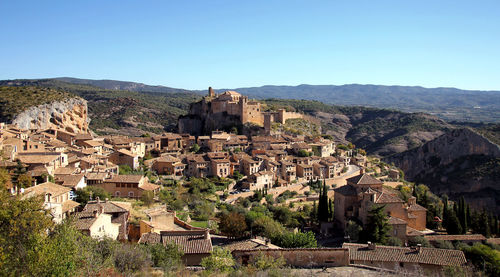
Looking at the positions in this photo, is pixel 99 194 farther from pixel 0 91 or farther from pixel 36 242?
pixel 0 91

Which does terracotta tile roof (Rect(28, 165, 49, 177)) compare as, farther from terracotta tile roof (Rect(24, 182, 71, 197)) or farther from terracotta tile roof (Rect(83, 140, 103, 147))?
terracotta tile roof (Rect(83, 140, 103, 147))

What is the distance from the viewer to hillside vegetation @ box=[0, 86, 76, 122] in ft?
154

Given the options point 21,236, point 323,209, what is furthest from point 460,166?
point 21,236

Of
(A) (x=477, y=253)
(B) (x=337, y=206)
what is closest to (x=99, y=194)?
(B) (x=337, y=206)

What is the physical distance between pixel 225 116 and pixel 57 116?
25.6 metres

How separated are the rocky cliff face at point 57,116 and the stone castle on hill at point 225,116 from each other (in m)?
16.8

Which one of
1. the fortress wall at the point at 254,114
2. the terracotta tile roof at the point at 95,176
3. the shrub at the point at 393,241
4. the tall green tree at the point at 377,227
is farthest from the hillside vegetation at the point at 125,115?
the shrub at the point at 393,241

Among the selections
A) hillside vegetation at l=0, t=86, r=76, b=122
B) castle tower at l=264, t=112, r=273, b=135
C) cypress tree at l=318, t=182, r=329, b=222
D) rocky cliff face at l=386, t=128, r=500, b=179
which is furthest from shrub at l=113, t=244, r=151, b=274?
rocky cliff face at l=386, t=128, r=500, b=179

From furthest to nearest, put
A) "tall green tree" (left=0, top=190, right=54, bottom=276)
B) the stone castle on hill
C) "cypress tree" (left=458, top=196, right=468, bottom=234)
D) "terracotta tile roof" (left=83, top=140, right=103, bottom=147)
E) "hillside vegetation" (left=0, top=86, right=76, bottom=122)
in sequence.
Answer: the stone castle on hill
"hillside vegetation" (left=0, top=86, right=76, bottom=122)
"terracotta tile roof" (left=83, top=140, right=103, bottom=147)
"cypress tree" (left=458, top=196, right=468, bottom=234)
"tall green tree" (left=0, top=190, right=54, bottom=276)

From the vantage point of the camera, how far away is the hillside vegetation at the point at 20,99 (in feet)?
154

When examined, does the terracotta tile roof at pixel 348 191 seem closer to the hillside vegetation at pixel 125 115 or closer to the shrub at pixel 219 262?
the shrub at pixel 219 262

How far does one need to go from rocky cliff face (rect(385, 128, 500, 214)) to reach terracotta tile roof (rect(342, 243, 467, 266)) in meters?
48.0

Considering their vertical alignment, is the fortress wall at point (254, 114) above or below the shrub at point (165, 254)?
above

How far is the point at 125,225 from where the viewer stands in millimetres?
19562
